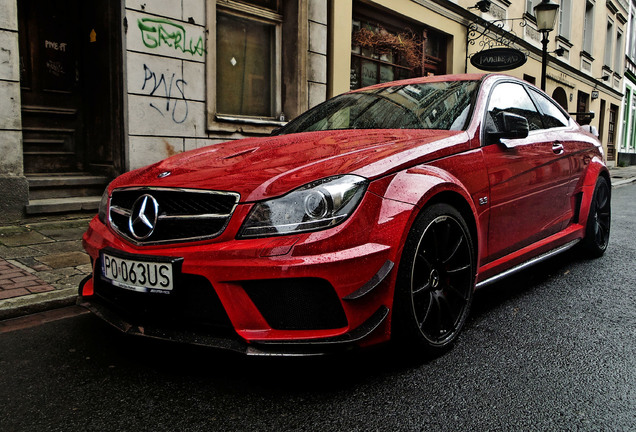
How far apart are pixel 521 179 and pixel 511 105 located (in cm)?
61

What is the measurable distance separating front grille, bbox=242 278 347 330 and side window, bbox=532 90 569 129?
2.66m

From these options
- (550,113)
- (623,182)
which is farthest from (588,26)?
(550,113)

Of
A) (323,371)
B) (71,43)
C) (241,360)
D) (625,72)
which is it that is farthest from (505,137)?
(625,72)

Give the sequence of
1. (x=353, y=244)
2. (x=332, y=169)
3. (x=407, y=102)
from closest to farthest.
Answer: (x=353, y=244)
(x=332, y=169)
(x=407, y=102)

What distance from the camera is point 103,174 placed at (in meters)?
7.07

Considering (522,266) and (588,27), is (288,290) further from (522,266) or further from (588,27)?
(588,27)

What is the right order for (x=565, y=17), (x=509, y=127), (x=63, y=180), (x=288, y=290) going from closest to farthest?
(x=288, y=290) < (x=509, y=127) < (x=63, y=180) < (x=565, y=17)

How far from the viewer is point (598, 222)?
480cm

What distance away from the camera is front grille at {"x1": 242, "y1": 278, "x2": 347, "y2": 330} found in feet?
6.88

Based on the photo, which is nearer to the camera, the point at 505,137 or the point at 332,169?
the point at 332,169

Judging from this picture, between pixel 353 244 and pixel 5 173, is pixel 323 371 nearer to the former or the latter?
pixel 353 244

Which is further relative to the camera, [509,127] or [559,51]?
[559,51]

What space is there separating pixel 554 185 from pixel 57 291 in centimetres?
338

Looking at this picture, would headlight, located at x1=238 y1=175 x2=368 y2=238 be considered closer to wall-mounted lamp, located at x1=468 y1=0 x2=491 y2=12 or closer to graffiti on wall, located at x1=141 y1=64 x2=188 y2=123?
graffiti on wall, located at x1=141 y1=64 x2=188 y2=123
